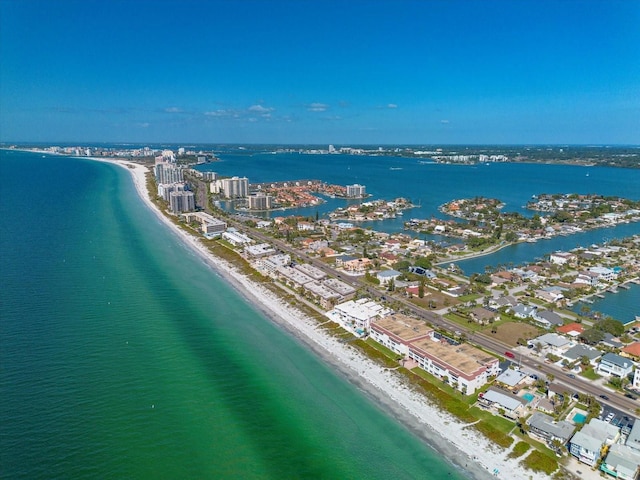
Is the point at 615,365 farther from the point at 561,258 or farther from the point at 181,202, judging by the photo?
the point at 181,202

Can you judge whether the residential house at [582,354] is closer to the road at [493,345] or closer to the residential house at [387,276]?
the road at [493,345]

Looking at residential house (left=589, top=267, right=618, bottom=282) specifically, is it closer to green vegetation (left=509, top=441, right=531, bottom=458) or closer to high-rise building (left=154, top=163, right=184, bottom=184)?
green vegetation (left=509, top=441, right=531, bottom=458)

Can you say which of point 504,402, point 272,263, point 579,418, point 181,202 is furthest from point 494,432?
point 181,202

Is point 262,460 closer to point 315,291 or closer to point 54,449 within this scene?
point 54,449

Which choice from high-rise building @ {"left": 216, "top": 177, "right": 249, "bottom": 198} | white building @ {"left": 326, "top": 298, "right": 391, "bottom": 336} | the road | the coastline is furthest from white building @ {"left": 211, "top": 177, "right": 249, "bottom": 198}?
white building @ {"left": 326, "top": 298, "right": 391, "bottom": 336}

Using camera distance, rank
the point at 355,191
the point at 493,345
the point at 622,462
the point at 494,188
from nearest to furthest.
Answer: the point at 622,462
the point at 493,345
the point at 355,191
the point at 494,188

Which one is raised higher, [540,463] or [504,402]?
[504,402]

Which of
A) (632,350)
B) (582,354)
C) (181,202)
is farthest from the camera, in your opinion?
(181,202)

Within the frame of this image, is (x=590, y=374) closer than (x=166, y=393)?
No

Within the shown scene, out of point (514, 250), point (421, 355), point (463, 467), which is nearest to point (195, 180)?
point (514, 250)
